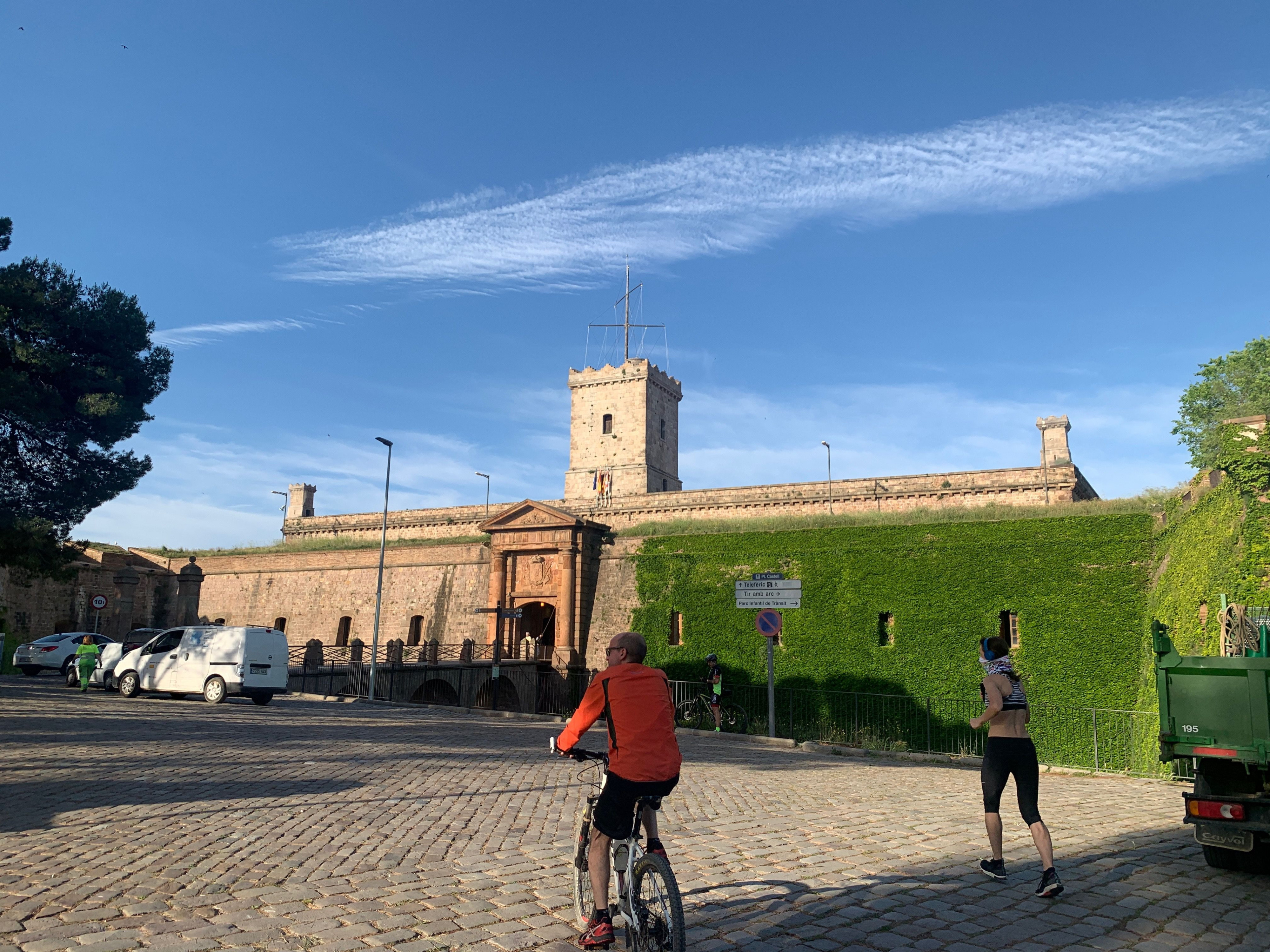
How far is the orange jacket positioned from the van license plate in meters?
4.73

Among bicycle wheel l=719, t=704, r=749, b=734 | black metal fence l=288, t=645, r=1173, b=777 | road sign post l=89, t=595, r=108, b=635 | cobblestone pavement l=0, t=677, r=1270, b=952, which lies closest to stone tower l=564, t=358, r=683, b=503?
black metal fence l=288, t=645, r=1173, b=777

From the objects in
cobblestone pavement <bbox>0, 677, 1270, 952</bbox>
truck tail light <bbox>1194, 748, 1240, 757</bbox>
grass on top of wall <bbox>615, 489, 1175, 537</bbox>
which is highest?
grass on top of wall <bbox>615, 489, 1175, 537</bbox>

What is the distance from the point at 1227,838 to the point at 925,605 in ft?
69.6

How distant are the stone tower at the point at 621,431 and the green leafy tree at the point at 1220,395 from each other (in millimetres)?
29453

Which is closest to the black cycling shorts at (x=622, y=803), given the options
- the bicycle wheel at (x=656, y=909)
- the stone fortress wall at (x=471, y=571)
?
the bicycle wheel at (x=656, y=909)

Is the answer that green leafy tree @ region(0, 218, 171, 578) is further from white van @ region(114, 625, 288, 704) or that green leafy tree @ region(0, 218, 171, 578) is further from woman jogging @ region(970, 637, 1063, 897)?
woman jogging @ region(970, 637, 1063, 897)

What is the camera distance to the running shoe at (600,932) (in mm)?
4680

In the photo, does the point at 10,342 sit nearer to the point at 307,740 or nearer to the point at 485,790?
the point at 307,740

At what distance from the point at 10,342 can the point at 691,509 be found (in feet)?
83.5

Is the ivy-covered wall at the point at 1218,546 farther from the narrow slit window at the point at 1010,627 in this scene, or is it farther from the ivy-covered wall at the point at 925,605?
the narrow slit window at the point at 1010,627

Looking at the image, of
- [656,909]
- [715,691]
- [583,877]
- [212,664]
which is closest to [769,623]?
[715,691]

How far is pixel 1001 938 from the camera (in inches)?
211

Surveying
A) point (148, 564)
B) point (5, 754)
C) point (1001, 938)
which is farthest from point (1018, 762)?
point (148, 564)

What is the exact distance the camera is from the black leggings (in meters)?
6.61
